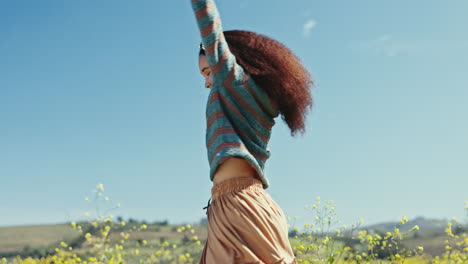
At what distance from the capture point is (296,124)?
2582mm

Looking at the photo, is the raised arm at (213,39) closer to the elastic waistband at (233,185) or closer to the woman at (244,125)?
the woman at (244,125)

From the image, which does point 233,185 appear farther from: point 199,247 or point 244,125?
point 199,247

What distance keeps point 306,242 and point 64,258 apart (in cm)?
248

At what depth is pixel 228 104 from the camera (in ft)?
7.70

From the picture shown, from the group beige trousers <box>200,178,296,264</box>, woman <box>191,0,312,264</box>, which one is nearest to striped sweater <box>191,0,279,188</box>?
woman <box>191,0,312,264</box>

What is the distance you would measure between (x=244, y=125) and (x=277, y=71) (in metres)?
0.31

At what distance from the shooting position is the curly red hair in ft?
8.00

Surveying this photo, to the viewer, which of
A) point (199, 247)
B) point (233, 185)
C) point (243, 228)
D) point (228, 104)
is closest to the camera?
point (243, 228)

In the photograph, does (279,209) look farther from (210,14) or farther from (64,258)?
(64,258)

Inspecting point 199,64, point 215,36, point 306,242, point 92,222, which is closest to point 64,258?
point 92,222

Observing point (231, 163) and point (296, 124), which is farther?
point (296, 124)

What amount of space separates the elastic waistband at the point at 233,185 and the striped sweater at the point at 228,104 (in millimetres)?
62

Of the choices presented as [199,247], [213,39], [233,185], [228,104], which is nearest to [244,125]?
[228,104]

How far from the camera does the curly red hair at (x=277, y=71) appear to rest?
96.0 inches
